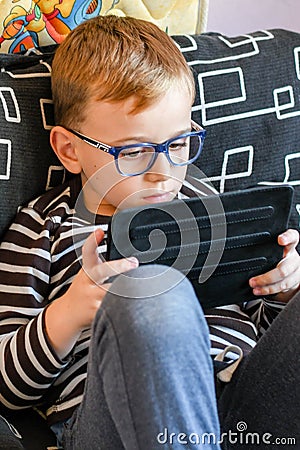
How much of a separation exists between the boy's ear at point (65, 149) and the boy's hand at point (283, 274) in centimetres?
31

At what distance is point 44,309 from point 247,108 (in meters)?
0.49

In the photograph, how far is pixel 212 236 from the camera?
0.97 meters

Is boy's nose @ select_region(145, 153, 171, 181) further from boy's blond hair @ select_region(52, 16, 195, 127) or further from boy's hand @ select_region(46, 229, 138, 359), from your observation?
boy's hand @ select_region(46, 229, 138, 359)

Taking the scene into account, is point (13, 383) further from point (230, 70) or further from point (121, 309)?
point (230, 70)

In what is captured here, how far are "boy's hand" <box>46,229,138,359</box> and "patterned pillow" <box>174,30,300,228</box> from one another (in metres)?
0.38

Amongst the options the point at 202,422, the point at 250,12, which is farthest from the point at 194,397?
the point at 250,12

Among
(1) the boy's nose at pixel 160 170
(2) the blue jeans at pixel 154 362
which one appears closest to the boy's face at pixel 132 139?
(1) the boy's nose at pixel 160 170

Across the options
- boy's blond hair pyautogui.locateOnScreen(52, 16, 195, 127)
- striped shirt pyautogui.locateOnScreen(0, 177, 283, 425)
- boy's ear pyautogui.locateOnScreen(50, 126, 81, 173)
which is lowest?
striped shirt pyautogui.locateOnScreen(0, 177, 283, 425)

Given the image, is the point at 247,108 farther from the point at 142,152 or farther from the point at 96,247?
the point at 96,247

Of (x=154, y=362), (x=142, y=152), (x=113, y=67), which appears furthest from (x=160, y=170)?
(x=154, y=362)

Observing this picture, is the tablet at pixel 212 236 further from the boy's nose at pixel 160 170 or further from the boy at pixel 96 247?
the boy's nose at pixel 160 170

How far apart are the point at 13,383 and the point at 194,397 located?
329mm

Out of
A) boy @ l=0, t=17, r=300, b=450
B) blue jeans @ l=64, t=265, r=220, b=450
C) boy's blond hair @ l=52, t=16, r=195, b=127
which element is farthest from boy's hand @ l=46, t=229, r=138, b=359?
boy's blond hair @ l=52, t=16, r=195, b=127

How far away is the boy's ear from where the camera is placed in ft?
3.83
